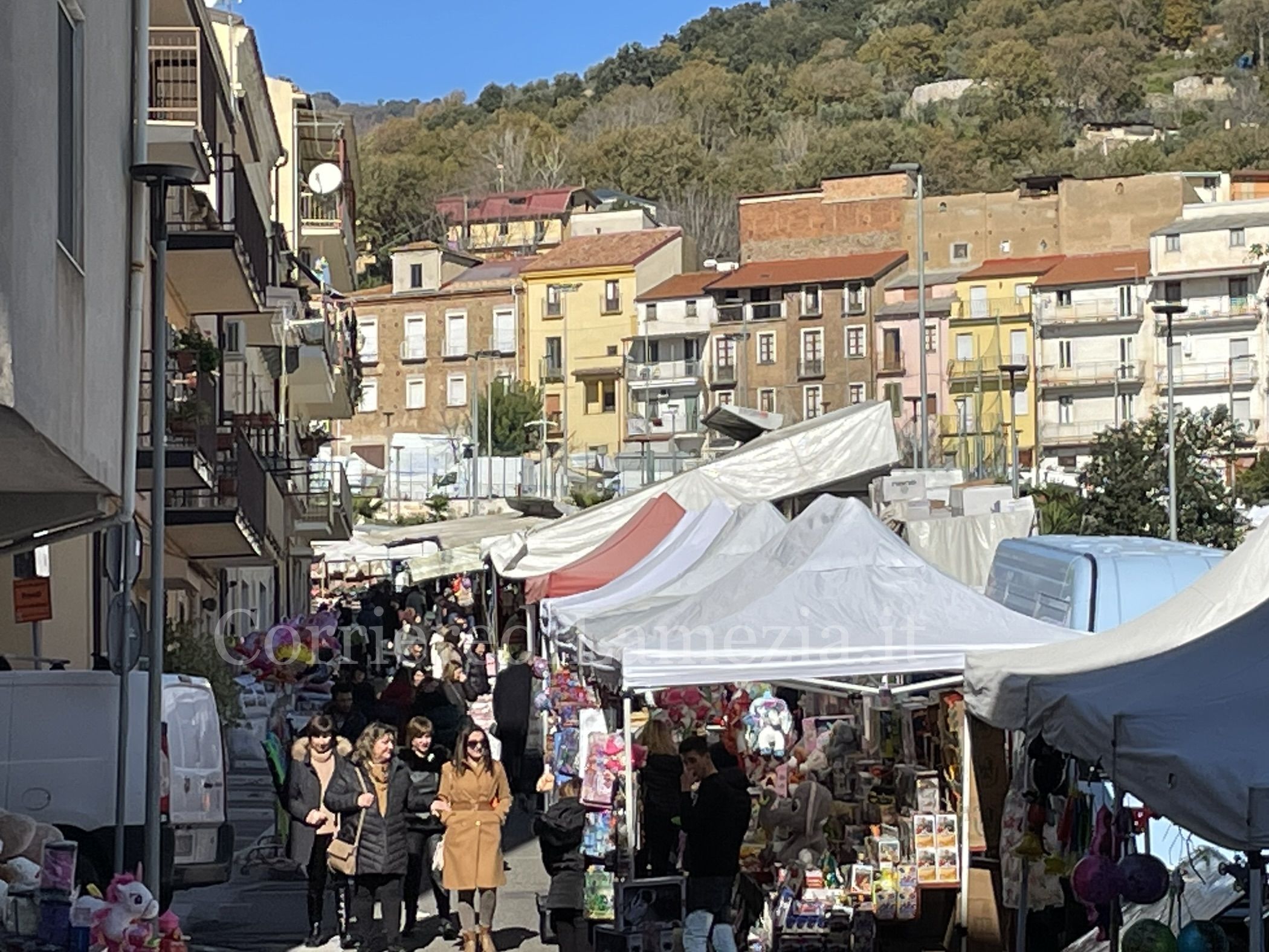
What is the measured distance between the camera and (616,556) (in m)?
28.2

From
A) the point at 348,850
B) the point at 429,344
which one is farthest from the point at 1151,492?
the point at 429,344

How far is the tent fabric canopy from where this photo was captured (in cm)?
826

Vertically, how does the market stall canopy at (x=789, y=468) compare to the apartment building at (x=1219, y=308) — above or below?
below

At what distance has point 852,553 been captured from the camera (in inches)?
612

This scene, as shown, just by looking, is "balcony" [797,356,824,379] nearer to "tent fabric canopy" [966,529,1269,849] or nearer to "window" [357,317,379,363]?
"window" [357,317,379,363]

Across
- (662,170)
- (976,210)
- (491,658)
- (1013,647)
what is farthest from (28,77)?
(662,170)

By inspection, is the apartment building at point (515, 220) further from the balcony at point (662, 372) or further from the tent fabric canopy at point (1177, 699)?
the tent fabric canopy at point (1177, 699)

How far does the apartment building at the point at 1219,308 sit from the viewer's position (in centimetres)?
10244

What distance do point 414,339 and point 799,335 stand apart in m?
23.1

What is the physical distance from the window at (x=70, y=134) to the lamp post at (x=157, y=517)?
2.11 m

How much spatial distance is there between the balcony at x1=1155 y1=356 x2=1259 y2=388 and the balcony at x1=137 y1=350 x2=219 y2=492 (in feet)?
274

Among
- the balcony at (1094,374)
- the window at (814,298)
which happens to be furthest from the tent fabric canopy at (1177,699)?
the window at (814,298)

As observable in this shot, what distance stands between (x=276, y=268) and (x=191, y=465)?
53.5 ft

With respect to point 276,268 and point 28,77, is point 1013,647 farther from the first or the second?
point 276,268
